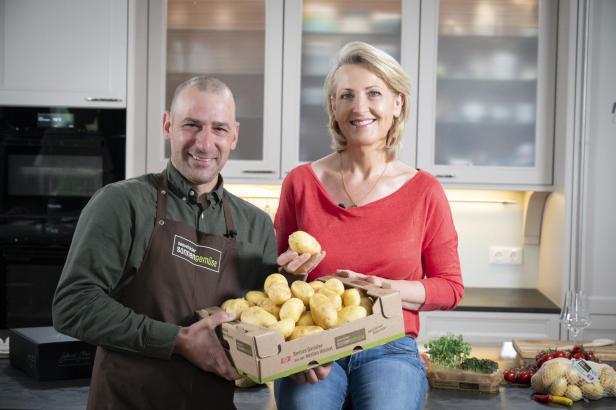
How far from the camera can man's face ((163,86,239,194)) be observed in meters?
1.80

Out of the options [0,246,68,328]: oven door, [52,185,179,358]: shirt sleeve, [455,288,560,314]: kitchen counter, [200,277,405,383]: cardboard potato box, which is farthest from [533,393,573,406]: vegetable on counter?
[0,246,68,328]: oven door

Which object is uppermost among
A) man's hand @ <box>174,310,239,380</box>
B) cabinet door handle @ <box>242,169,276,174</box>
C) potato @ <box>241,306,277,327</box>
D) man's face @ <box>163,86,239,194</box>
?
man's face @ <box>163,86,239,194</box>

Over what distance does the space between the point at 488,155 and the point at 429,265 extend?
5.74ft

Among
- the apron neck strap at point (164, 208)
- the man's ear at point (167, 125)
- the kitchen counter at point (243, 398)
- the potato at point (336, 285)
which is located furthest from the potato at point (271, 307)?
the man's ear at point (167, 125)

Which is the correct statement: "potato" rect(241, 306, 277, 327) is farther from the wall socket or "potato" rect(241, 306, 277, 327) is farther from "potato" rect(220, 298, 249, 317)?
the wall socket

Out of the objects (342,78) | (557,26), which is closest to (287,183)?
(342,78)

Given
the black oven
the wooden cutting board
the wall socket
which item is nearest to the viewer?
the wooden cutting board

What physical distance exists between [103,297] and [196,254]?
24 cm

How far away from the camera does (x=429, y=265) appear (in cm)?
217

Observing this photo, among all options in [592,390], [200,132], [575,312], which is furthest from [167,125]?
[575,312]

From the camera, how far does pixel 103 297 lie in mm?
1650

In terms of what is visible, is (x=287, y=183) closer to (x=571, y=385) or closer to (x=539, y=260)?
(x=571, y=385)

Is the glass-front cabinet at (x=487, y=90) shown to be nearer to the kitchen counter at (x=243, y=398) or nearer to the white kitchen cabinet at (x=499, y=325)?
the white kitchen cabinet at (x=499, y=325)

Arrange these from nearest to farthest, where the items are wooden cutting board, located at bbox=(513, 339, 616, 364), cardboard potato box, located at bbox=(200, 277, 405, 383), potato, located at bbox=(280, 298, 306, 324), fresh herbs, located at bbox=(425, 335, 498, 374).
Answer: cardboard potato box, located at bbox=(200, 277, 405, 383) → potato, located at bbox=(280, 298, 306, 324) → fresh herbs, located at bbox=(425, 335, 498, 374) → wooden cutting board, located at bbox=(513, 339, 616, 364)
